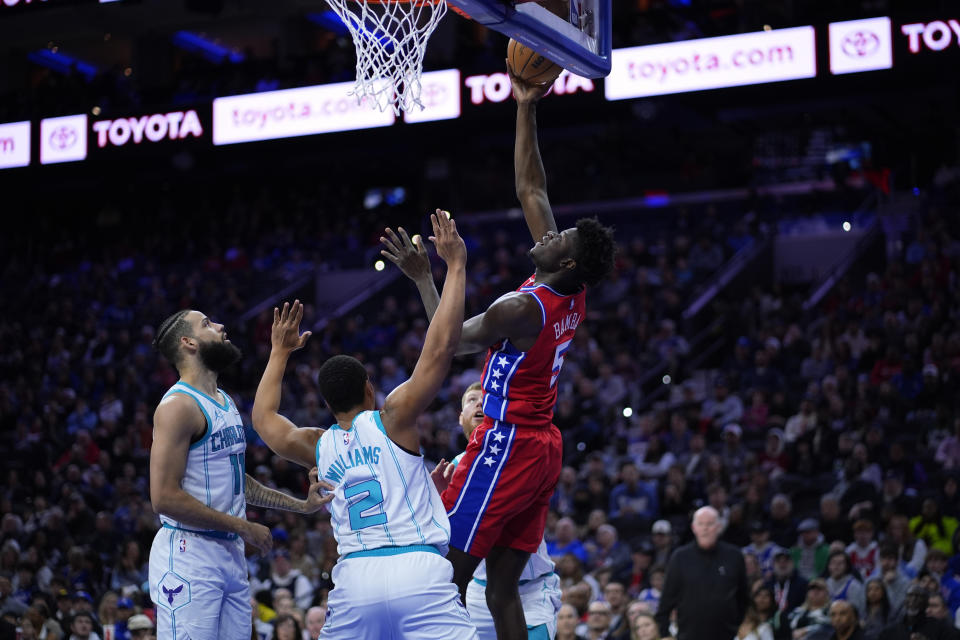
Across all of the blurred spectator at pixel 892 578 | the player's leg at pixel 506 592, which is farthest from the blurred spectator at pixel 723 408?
the player's leg at pixel 506 592

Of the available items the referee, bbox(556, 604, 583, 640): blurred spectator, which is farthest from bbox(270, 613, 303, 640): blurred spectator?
the referee

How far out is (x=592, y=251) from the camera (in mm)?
5102

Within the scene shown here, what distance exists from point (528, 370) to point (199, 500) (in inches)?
59.0

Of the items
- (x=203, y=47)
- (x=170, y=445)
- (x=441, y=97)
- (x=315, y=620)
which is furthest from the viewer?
(x=203, y=47)

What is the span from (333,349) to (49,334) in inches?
237

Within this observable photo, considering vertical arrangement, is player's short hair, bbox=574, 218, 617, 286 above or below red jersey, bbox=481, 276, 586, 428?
above

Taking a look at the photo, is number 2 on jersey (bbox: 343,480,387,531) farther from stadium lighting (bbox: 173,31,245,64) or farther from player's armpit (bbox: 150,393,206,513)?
stadium lighting (bbox: 173,31,245,64)

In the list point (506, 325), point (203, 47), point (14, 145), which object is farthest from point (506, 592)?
point (203, 47)

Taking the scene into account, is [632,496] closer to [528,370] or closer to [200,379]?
[528,370]

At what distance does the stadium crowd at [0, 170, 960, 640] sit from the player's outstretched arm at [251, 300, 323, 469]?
4228mm

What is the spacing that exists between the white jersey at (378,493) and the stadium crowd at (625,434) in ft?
14.6

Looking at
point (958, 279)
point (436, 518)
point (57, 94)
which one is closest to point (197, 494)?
point (436, 518)

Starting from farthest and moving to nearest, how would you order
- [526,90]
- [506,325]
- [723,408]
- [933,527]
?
[723,408], [933,527], [526,90], [506,325]

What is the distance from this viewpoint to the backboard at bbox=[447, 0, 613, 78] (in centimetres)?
523
